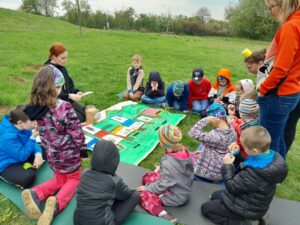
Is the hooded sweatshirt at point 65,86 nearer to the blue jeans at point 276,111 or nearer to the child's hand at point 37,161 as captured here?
the child's hand at point 37,161

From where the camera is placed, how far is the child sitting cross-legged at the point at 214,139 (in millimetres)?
3537

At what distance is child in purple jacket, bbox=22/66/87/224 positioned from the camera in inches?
119

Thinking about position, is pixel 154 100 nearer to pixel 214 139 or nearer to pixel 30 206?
pixel 214 139

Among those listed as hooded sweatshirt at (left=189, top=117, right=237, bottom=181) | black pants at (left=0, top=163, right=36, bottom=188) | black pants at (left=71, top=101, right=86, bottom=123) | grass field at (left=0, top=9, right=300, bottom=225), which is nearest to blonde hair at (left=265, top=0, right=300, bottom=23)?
hooded sweatshirt at (left=189, top=117, right=237, bottom=181)

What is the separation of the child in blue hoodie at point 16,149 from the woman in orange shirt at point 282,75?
281 centimetres

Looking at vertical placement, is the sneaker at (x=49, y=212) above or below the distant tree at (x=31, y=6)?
below

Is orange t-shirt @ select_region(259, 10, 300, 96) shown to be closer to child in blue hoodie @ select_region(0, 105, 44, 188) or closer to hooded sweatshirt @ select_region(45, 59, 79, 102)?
child in blue hoodie @ select_region(0, 105, 44, 188)

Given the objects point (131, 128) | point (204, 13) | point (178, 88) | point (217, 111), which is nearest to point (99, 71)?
point (178, 88)

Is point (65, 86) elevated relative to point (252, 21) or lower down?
lower down

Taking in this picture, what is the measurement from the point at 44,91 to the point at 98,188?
114cm

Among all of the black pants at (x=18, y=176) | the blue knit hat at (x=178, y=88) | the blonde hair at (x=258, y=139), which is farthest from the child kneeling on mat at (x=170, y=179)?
the blue knit hat at (x=178, y=88)

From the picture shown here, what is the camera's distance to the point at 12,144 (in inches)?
139

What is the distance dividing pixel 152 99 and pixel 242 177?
4292mm

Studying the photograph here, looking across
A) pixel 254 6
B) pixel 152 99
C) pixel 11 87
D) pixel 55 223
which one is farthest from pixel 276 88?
pixel 254 6
